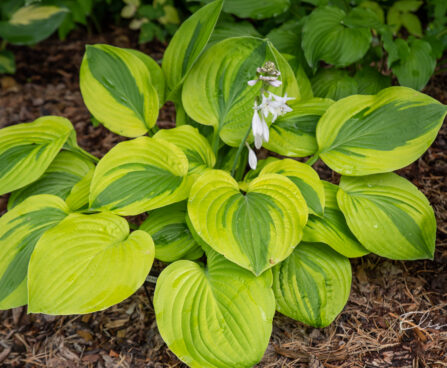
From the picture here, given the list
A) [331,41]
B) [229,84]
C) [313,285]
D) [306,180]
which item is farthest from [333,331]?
[331,41]

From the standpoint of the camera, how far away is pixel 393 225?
1879 millimetres

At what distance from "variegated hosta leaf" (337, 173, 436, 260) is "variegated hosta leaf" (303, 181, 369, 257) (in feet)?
0.21

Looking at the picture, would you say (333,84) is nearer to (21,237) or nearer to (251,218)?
(251,218)

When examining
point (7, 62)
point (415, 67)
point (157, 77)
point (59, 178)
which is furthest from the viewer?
point (7, 62)

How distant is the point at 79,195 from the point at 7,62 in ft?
6.64

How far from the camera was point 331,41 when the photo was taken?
94.0 inches

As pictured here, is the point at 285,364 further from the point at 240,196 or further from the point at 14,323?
the point at 14,323

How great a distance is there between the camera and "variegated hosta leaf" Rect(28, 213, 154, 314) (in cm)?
157

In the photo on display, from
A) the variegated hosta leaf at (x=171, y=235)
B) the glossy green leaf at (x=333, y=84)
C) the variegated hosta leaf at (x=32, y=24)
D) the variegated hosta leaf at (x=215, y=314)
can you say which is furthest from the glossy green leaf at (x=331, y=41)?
the variegated hosta leaf at (x=32, y=24)

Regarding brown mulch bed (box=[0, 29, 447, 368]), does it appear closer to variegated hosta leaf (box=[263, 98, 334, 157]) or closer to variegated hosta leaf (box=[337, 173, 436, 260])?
variegated hosta leaf (box=[337, 173, 436, 260])

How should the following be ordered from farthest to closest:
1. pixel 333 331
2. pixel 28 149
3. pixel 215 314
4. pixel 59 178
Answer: pixel 59 178 < pixel 28 149 < pixel 333 331 < pixel 215 314

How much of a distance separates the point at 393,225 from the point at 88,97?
63.7 inches

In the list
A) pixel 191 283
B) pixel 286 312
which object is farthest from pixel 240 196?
pixel 286 312

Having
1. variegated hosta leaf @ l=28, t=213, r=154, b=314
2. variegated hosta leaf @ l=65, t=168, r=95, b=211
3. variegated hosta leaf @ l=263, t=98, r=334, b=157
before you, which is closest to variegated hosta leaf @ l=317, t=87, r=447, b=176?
variegated hosta leaf @ l=263, t=98, r=334, b=157
